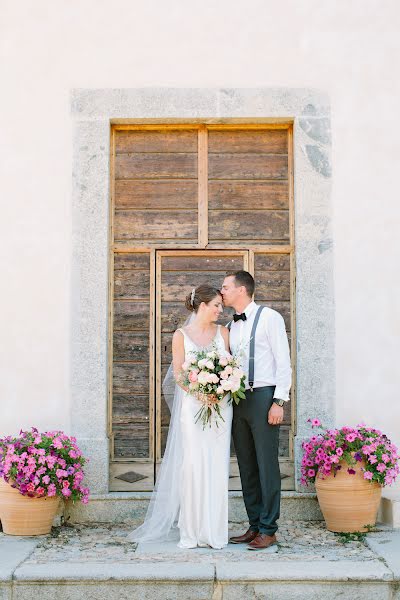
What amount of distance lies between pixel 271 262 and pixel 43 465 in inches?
102

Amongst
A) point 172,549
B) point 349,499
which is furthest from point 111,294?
point 349,499

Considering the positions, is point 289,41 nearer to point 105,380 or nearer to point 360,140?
point 360,140

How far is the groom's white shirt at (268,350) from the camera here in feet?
17.3

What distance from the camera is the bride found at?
522 centimetres

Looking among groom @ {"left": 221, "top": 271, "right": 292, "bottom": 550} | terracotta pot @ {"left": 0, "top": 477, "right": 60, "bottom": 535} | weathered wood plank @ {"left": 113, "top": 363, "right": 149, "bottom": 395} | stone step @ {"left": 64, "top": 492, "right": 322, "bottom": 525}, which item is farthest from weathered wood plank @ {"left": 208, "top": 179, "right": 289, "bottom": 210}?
terracotta pot @ {"left": 0, "top": 477, "right": 60, "bottom": 535}

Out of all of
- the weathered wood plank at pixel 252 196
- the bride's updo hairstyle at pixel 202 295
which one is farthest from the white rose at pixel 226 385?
the weathered wood plank at pixel 252 196

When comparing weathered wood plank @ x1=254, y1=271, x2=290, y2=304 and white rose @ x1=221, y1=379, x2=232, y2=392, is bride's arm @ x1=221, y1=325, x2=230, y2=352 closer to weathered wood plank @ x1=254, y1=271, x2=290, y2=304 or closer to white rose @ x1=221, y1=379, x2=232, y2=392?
white rose @ x1=221, y1=379, x2=232, y2=392

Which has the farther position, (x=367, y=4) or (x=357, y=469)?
(x=367, y=4)

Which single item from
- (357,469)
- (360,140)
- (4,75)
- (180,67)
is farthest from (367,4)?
(357,469)

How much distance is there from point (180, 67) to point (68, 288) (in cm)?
215

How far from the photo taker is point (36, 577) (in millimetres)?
4523

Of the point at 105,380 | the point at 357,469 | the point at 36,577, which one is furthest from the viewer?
the point at 105,380

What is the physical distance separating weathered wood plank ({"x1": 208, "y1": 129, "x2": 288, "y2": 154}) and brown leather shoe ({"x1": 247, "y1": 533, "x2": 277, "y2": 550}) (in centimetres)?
330

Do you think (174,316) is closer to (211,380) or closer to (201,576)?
(211,380)
